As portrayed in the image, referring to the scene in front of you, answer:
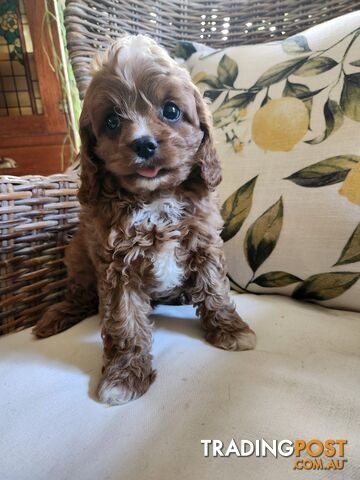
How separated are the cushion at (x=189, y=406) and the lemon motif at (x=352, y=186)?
0.41m

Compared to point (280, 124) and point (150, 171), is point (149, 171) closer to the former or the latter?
point (150, 171)

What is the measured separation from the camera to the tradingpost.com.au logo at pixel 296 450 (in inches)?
28.1

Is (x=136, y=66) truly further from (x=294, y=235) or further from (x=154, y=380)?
(x=154, y=380)

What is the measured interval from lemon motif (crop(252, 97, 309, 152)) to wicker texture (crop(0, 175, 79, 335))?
88 centimetres

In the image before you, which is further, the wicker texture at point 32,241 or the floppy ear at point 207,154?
the wicker texture at point 32,241

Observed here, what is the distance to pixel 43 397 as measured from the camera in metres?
1.02

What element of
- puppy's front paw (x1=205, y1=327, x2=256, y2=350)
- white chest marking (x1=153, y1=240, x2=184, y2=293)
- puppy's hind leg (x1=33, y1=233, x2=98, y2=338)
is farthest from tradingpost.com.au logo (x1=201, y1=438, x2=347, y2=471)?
puppy's hind leg (x1=33, y1=233, x2=98, y2=338)

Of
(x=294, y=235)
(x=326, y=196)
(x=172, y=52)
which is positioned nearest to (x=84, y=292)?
(x=294, y=235)

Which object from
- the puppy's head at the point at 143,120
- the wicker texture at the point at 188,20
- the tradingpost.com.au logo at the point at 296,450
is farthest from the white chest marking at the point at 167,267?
the wicker texture at the point at 188,20

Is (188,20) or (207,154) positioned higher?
(188,20)

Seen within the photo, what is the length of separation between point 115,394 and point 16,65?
3.27 m

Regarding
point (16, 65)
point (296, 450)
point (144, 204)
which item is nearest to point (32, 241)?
point (144, 204)

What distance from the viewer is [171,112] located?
3.85 feet

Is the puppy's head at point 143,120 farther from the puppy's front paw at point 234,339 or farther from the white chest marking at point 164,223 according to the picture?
the puppy's front paw at point 234,339
